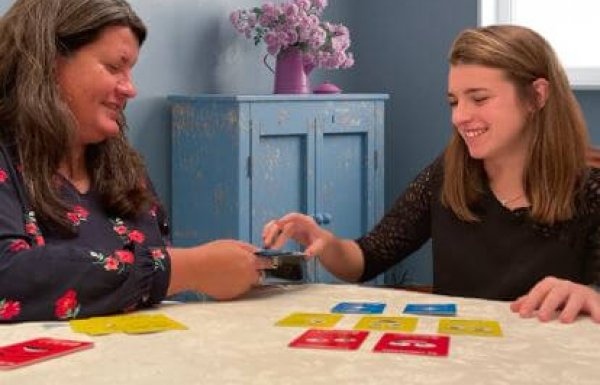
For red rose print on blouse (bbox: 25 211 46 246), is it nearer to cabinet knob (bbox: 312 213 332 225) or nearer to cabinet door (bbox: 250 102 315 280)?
cabinet door (bbox: 250 102 315 280)

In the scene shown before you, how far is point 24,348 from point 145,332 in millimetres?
191

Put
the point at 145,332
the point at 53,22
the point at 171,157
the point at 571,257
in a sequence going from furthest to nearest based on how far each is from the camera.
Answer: the point at 171,157
the point at 571,257
the point at 53,22
the point at 145,332

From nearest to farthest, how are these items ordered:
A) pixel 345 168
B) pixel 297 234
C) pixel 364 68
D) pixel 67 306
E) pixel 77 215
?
pixel 67 306 → pixel 77 215 → pixel 297 234 → pixel 345 168 → pixel 364 68

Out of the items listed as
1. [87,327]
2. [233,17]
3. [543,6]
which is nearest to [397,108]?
[543,6]

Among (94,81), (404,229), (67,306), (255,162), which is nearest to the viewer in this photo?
(67,306)

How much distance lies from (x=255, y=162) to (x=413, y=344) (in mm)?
2471

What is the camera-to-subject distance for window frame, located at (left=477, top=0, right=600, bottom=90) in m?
4.48

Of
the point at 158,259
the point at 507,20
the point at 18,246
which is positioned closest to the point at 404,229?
the point at 158,259

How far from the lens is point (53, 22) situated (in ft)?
6.12

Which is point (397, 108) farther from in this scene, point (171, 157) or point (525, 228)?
point (525, 228)

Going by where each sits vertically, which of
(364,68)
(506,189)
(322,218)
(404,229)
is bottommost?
(322,218)

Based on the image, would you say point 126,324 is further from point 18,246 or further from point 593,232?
point 593,232

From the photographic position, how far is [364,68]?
5.15 metres

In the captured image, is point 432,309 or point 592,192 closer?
point 432,309
